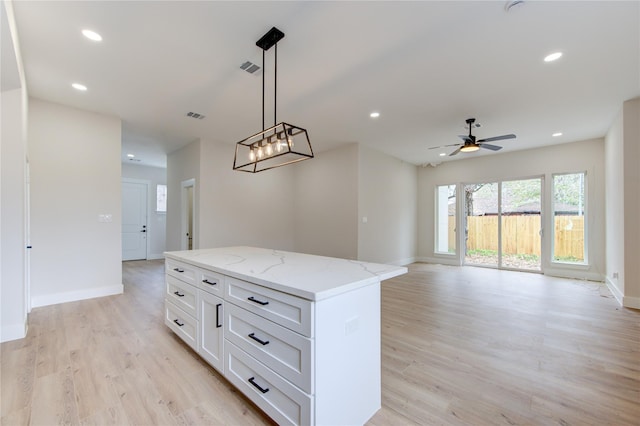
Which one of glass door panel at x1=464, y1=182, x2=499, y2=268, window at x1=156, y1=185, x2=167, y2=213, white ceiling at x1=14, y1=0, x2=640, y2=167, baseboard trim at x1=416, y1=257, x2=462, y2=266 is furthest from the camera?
window at x1=156, y1=185, x2=167, y2=213

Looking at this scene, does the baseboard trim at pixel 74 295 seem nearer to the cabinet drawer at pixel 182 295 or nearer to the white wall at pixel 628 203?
the cabinet drawer at pixel 182 295

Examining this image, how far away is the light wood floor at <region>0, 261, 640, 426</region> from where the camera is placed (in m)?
1.70

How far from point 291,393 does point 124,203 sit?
8109 millimetres

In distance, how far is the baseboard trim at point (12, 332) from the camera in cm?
265

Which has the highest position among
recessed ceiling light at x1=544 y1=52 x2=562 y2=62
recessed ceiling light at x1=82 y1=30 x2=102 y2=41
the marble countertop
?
recessed ceiling light at x1=82 y1=30 x2=102 y2=41

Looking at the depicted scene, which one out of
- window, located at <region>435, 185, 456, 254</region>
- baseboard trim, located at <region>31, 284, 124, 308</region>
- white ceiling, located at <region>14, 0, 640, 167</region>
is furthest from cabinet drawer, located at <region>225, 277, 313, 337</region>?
window, located at <region>435, 185, 456, 254</region>

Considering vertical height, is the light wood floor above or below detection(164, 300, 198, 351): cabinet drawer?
below

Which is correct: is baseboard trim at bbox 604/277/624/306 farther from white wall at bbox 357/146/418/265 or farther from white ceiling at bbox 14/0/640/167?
white wall at bbox 357/146/418/265

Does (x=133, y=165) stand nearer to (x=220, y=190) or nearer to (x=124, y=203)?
(x=124, y=203)

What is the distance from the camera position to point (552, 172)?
5.91 meters

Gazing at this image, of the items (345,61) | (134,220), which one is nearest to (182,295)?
(345,61)

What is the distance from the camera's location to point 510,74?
10.0 feet

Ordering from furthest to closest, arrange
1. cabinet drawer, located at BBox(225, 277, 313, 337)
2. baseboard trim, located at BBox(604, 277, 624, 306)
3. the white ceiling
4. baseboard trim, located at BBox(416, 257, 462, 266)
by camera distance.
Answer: baseboard trim, located at BBox(416, 257, 462, 266), baseboard trim, located at BBox(604, 277, 624, 306), the white ceiling, cabinet drawer, located at BBox(225, 277, 313, 337)

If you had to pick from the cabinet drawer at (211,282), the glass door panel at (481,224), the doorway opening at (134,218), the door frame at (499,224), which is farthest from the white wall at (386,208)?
the doorway opening at (134,218)
